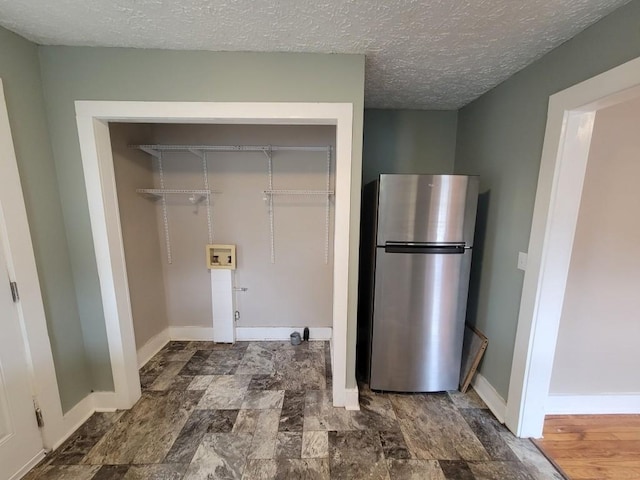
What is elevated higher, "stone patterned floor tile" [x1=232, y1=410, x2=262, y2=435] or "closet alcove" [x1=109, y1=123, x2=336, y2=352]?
"closet alcove" [x1=109, y1=123, x2=336, y2=352]

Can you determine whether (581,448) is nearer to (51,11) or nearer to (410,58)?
(410,58)

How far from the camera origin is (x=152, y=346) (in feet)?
8.24

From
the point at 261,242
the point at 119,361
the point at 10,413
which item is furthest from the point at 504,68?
the point at 10,413

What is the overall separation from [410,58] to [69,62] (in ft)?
6.65

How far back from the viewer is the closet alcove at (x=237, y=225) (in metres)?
2.44

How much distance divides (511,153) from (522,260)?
2.42ft

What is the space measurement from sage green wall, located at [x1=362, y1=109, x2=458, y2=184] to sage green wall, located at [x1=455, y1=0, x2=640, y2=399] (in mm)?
268

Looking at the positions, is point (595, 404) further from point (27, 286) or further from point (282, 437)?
point (27, 286)

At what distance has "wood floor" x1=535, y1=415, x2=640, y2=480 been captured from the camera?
1.46m

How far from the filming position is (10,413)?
1.34 m

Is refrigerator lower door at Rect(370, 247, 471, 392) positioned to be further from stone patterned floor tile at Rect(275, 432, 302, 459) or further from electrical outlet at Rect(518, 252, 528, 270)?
stone patterned floor tile at Rect(275, 432, 302, 459)

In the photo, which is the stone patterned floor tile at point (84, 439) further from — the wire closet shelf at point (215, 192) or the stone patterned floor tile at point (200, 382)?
the wire closet shelf at point (215, 192)

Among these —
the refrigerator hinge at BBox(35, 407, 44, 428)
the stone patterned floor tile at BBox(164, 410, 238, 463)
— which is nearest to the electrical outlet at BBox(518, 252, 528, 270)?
the stone patterned floor tile at BBox(164, 410, 238, 463)

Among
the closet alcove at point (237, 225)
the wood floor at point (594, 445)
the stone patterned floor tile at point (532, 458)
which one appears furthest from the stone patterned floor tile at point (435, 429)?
the closet alcove at point (237, 225)
